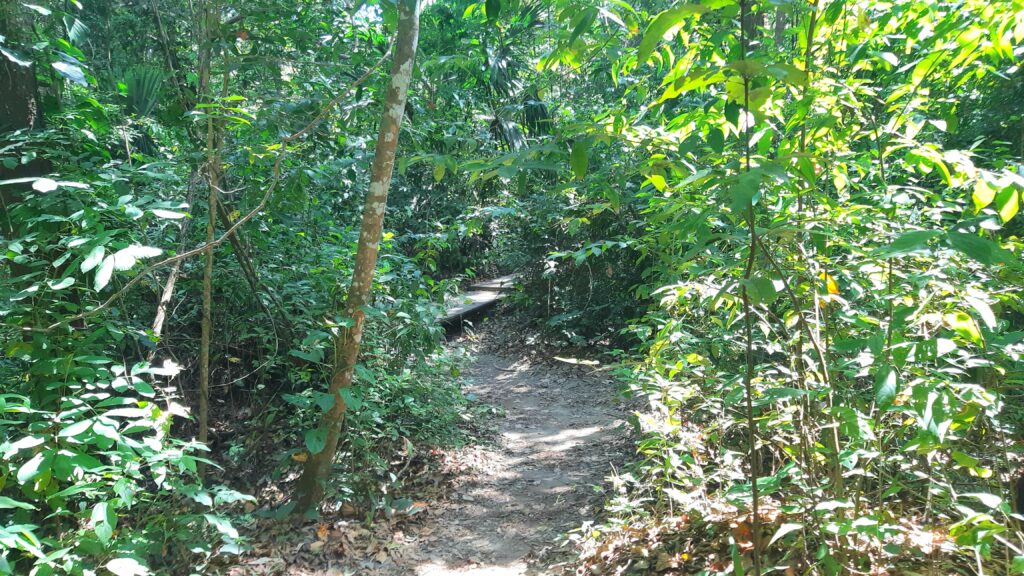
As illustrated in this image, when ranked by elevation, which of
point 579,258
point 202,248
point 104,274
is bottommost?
point 104,274

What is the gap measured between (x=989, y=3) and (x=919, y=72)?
287 millimetres

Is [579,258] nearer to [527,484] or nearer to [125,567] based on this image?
[527,484]

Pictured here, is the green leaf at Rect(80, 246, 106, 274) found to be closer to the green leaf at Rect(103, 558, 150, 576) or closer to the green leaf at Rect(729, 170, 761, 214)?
the green leaf at Rect(103, 558, 150, 576)

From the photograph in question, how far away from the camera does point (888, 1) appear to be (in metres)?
Result: 2.97

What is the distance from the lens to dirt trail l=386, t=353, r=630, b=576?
370 cm

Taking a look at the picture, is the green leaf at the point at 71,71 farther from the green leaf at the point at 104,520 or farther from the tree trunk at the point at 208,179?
the green leaf at the point at 104,520

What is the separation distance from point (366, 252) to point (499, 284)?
7.43m

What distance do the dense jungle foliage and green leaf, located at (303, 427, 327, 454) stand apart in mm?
137

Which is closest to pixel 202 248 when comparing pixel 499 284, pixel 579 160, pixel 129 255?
pixel 129 255

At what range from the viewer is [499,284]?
11.1m

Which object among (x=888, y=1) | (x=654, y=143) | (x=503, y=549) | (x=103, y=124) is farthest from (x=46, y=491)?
(x=888, y=1)

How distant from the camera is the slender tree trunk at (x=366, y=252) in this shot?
345cm

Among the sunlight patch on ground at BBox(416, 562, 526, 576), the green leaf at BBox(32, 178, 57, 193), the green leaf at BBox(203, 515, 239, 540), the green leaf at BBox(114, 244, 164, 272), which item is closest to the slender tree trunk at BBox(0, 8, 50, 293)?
the green leaf at BBox(32, 178, 57, 193)

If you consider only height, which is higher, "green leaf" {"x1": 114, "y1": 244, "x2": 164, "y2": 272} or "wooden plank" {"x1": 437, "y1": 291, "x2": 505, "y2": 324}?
"wooden plank" {"x1": 437, "y1": 291, "x2": 505, "y2": 324}
